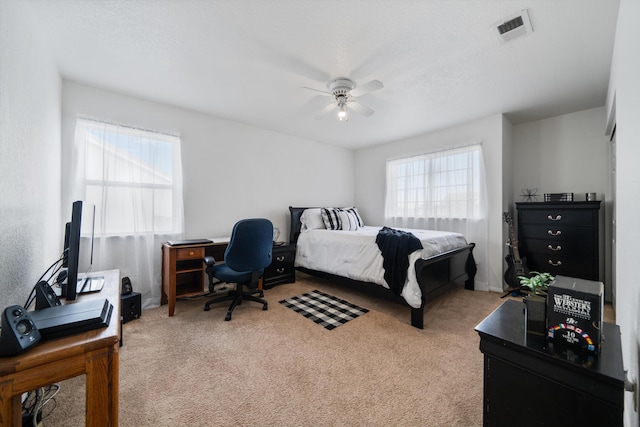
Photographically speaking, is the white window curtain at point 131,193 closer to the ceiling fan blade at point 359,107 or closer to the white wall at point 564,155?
the ceiling fan blade at point 359,107

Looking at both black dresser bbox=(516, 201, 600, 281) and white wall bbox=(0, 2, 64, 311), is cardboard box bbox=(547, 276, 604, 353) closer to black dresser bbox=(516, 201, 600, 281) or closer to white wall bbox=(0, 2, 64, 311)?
white wall bbox=(0, 2, 64, 311)

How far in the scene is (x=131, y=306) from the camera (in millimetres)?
2572

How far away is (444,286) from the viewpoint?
2.87 m

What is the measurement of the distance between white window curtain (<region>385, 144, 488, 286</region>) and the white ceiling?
91cm

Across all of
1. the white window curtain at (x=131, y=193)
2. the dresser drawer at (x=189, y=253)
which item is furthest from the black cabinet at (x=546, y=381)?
the white window curtain at (x=131, y=193)

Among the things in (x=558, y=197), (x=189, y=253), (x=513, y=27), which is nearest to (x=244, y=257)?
(x=189, y=253)

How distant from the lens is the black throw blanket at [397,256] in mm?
2508

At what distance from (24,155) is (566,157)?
5.49 meters

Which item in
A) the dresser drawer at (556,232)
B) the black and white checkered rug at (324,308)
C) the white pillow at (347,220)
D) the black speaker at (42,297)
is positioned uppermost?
the white pillow at (347,220)

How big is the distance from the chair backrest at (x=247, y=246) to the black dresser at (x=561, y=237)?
3.41 metres

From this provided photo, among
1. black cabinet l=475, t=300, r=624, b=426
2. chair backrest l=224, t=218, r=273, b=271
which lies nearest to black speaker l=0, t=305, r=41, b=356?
black cabinet l=475, t=300, r=624, b=426

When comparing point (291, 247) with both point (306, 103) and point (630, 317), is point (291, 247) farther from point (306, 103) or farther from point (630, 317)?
point (630, 317)

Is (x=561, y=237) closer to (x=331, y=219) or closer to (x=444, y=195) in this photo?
(x=444, y=195)

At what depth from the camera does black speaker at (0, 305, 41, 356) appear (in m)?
0.78
